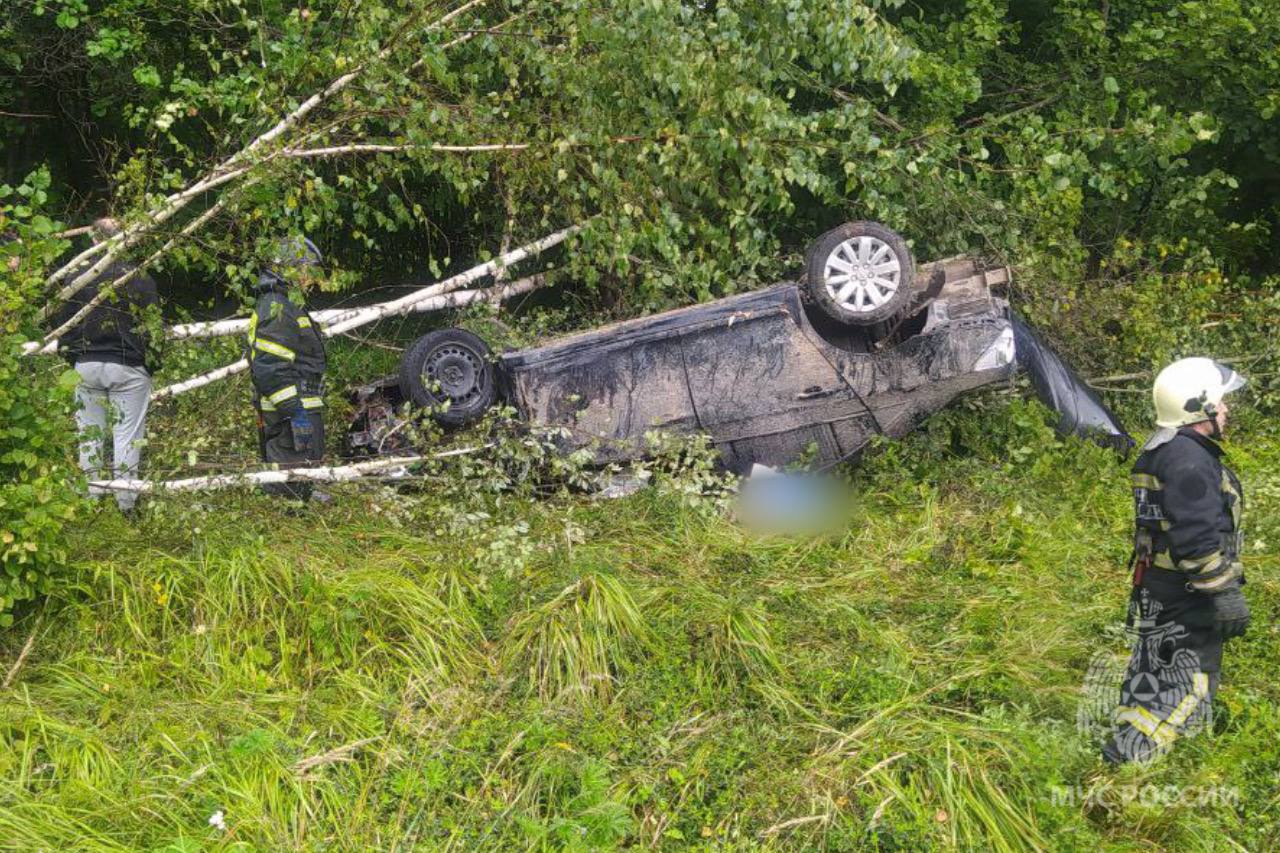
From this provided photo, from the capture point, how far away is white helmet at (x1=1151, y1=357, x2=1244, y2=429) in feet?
13.8

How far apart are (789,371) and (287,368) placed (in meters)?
2.76

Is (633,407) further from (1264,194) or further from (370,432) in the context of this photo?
(1264,194)

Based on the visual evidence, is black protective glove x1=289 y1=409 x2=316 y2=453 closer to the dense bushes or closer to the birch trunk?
the birch trunk

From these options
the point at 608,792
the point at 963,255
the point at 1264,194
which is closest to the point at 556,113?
the point at 963,255

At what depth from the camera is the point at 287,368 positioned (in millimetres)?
6559

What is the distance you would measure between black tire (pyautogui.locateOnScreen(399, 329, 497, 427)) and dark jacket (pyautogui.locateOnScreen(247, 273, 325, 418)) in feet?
3.08

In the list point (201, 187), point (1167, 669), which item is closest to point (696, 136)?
point (201, 187)

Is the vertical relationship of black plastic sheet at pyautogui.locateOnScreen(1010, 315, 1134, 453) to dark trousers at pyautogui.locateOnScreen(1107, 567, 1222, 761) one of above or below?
above

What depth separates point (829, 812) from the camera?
4.11 metres

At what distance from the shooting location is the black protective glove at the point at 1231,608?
13.4 ft

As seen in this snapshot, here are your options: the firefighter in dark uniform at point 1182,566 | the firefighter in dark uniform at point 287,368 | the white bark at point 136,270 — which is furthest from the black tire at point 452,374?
the firefighter in dark uniform at point 1182,566

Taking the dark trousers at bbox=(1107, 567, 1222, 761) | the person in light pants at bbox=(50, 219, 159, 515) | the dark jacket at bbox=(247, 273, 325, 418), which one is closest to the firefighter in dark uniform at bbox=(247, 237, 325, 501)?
the dark jacket at bbox=(247, 273, 325, 418)

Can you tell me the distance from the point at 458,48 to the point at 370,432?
94.7 inches

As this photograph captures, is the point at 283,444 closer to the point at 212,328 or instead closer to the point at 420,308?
the point at 212,328
